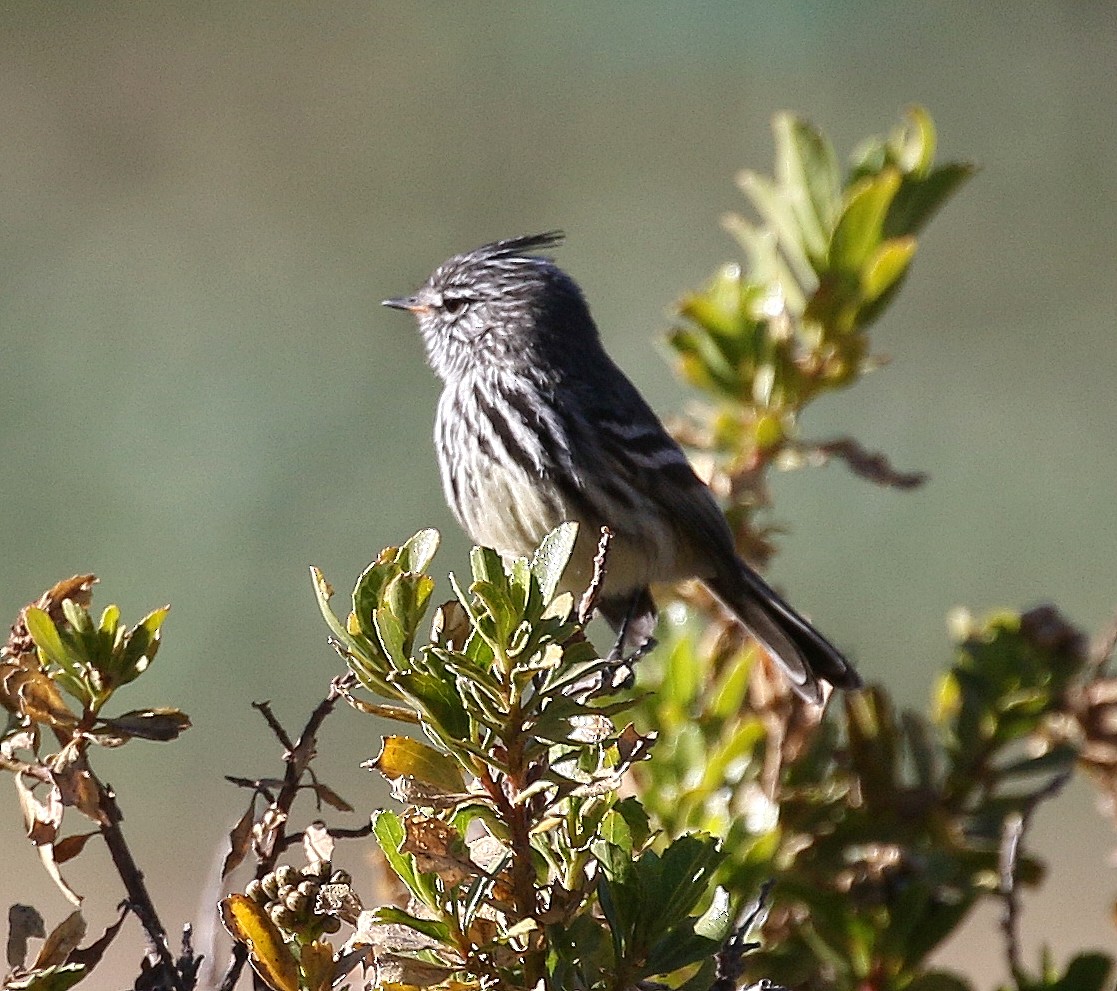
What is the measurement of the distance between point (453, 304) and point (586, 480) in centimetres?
95

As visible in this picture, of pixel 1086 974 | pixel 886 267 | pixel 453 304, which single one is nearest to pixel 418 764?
pixel 1086 974

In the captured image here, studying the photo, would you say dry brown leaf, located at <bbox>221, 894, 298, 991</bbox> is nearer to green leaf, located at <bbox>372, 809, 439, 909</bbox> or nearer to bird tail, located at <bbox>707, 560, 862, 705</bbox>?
green leaf, located at <bbox>372, 809, 439, 909</bbox>

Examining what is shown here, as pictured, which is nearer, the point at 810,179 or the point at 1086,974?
the point at 1086,974

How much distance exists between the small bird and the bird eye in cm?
19

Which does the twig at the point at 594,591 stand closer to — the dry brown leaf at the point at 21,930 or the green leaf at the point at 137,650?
the green leaf at the point at 137,650

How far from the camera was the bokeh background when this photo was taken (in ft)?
26.3

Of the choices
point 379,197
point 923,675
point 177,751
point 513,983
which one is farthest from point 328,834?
point 379,197

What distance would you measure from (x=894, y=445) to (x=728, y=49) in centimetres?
587

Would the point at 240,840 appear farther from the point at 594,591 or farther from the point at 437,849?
the point at 594,591

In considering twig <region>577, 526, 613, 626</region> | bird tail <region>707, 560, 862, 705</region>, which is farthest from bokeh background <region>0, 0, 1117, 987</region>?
twig <region>577, 526, 613, 626</region>

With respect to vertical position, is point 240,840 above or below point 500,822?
above

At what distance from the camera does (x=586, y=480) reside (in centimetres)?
368

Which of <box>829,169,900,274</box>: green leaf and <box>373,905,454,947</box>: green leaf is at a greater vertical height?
<box>829,169,900,274</box>: green leaf

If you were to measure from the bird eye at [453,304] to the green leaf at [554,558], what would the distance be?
2978 millimetres
